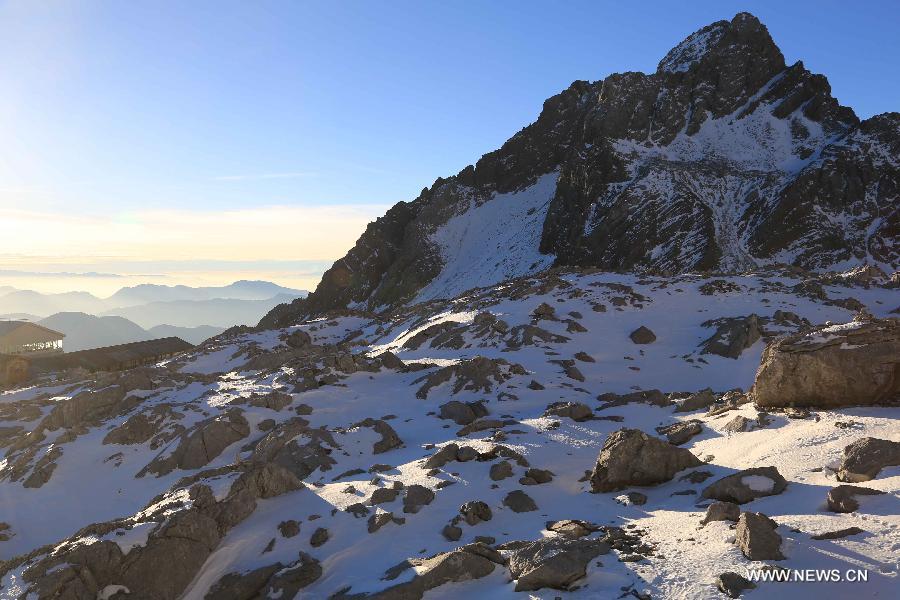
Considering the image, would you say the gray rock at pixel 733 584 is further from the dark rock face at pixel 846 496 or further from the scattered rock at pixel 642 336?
the scattered rock at pixel 642 336

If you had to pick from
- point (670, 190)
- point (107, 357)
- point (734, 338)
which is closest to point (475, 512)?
point (734, 338)

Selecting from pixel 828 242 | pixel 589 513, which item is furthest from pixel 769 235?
pixel 589 513

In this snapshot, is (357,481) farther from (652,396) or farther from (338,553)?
(652,396)

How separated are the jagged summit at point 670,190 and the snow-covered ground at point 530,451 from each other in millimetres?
30131

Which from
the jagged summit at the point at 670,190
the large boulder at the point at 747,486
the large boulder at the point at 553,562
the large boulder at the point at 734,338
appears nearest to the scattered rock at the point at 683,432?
the large boulder at the point at 747,486

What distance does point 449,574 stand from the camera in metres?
9.55

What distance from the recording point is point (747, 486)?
415 inches

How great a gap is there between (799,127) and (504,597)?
311 ft

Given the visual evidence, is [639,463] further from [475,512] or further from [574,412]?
[574,412]

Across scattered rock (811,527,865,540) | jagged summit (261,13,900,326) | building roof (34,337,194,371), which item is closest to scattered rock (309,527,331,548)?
scattered rock (811,527,865,540)

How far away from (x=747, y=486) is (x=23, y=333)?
82.5m

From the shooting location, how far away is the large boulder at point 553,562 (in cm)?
834

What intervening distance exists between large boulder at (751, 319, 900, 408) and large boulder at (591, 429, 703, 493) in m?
3.63

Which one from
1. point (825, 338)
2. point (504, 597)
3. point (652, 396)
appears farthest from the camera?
point (652, 396)
